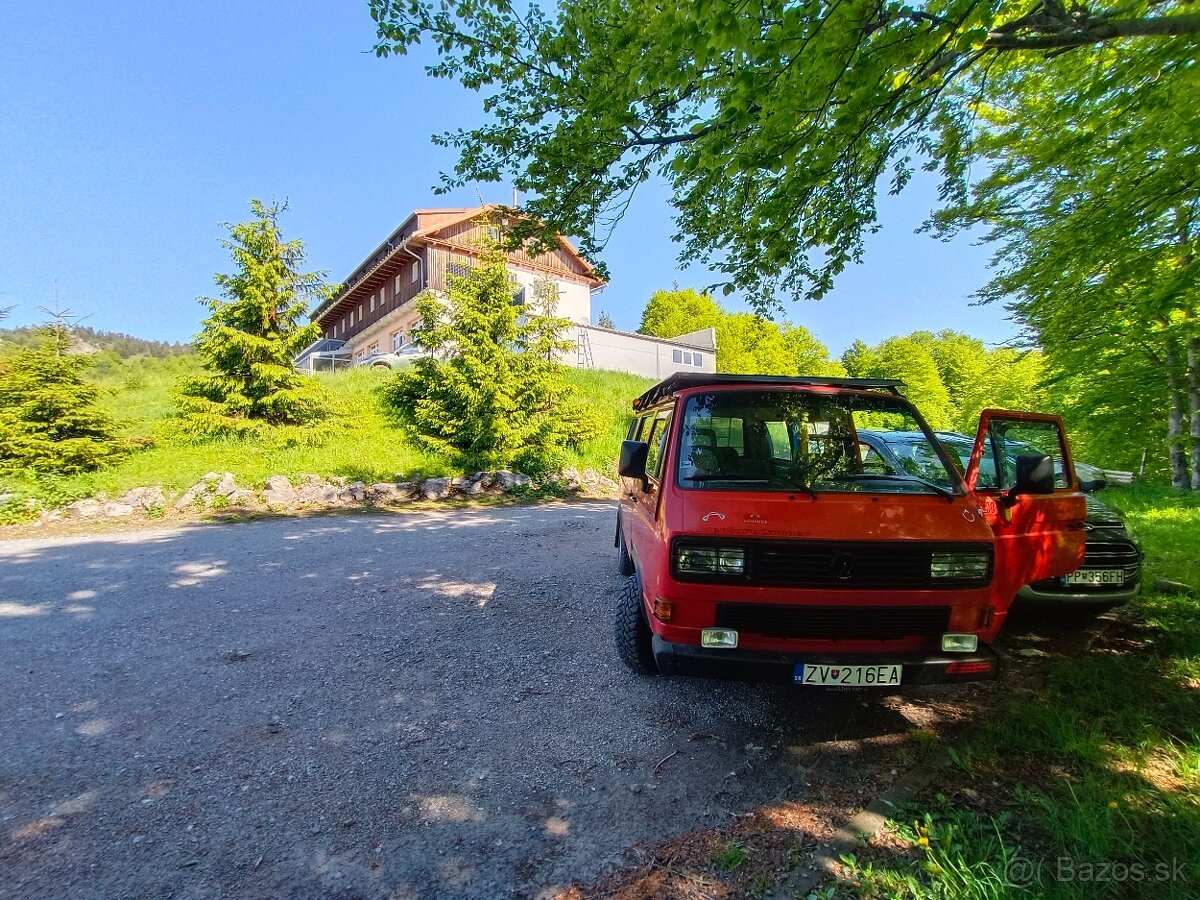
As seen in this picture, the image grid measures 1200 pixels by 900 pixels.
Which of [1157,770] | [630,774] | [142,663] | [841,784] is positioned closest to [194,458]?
[142,663]

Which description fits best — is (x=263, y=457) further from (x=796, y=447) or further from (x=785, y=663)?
(x=785, y=663)

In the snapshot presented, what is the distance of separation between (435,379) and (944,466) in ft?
40.9

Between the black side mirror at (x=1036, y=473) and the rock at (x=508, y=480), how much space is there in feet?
38.1

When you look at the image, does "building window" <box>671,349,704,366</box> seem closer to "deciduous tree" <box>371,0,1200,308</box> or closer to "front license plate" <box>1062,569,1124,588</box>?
"deciduous tree" <box>371,0,1200,308</box>

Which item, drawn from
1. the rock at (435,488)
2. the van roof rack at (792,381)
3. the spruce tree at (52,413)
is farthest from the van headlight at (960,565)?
the spruce tree at (52,413)

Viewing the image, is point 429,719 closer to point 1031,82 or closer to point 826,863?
point 826,863

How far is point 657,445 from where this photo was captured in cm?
427

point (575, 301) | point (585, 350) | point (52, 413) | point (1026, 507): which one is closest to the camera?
point (1026, 507)

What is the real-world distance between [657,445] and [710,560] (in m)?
1.58

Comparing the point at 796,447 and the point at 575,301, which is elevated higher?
the point at 575,301

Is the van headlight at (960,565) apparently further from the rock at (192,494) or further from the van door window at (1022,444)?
the rock at (192,494)

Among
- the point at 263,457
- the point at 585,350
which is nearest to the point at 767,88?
the point at 263,457

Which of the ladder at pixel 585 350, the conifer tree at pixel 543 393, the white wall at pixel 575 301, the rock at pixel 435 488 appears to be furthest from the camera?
the white wall at pixel 575 301

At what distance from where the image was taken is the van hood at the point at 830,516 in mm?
2803
